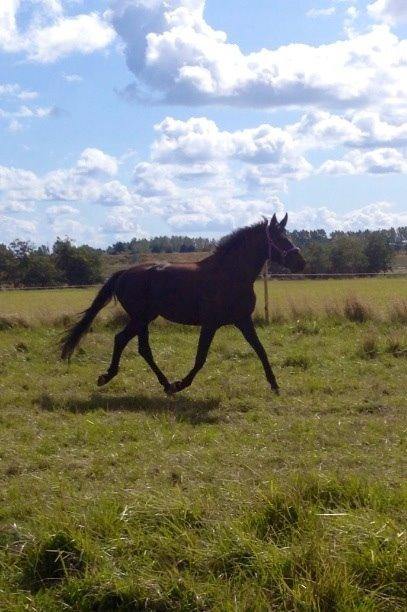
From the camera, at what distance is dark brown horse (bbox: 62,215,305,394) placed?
9.95 metres

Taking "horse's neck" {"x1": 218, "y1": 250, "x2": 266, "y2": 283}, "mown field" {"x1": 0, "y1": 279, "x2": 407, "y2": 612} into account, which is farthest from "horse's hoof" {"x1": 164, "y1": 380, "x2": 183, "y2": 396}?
"horse's neck" {"x1": 218, "y1": 250, "x2": 266, "y2": 283}

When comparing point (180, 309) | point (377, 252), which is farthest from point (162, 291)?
point (377, 252)

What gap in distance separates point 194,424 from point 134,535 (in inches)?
130

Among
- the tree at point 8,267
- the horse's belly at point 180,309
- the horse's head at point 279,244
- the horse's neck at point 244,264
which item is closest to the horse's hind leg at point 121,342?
the horse's belly at point 180,309

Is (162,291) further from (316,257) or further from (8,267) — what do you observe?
(8,267)

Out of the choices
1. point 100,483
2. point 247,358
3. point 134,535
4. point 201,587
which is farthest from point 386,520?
point 247,358

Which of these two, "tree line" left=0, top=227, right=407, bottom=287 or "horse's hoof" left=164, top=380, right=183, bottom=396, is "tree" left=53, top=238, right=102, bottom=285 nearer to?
"tree line" left=0, top=227, right=407, bottom=287

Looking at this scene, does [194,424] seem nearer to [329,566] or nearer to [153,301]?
[153,301]

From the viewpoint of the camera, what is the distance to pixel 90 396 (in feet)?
31.9

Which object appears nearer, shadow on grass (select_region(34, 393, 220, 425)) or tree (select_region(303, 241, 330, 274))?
shadow on grass (select_region(34, 393, 220, 425))

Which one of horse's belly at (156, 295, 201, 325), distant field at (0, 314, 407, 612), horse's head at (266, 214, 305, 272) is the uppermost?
horse's head at (266, 214, 305, 272)

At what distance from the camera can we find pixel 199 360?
989cm

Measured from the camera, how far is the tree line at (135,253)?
3697cm

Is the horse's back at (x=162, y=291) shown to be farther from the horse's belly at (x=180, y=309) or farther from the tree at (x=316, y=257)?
the tree at (x=316, y=257)
